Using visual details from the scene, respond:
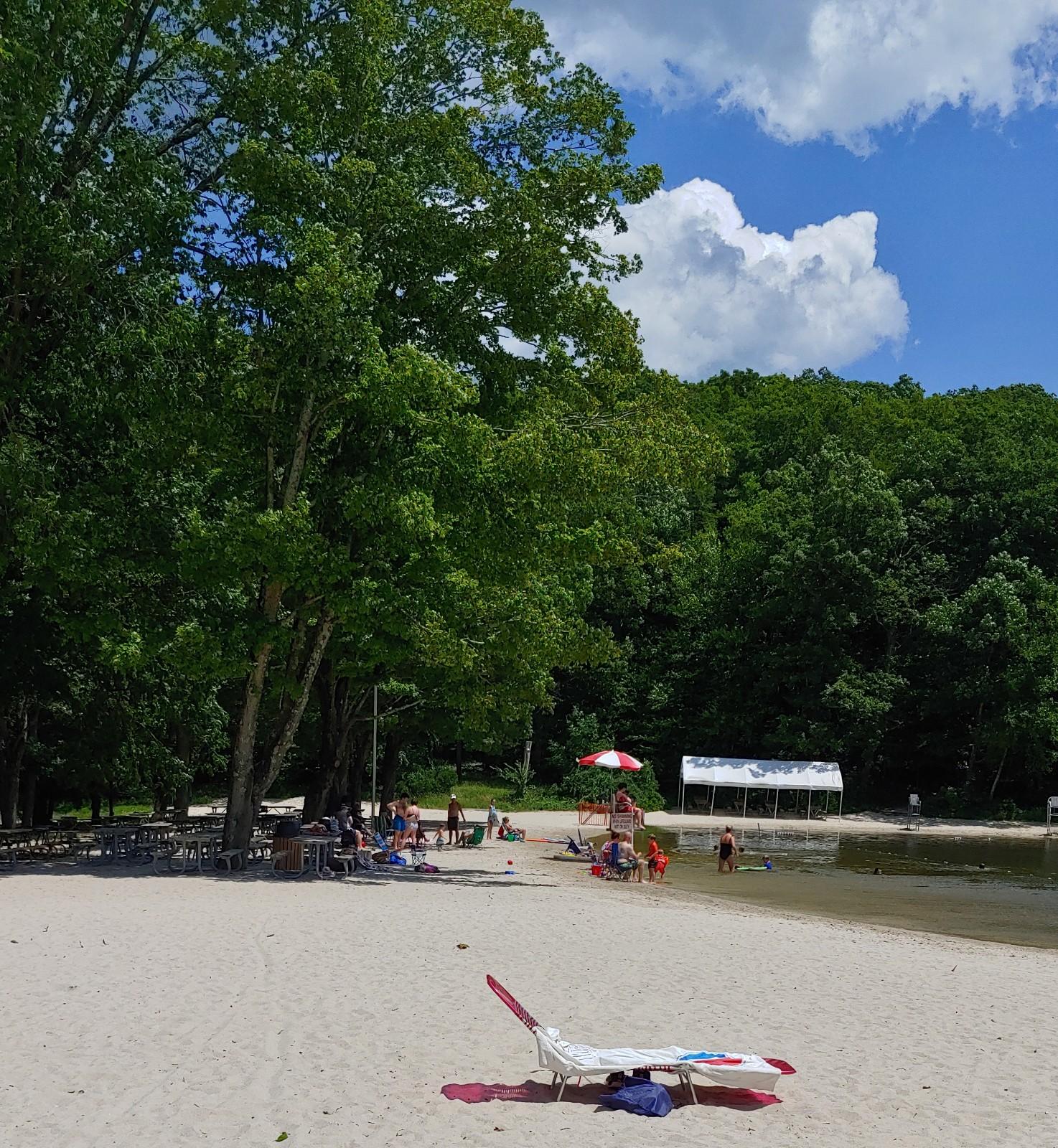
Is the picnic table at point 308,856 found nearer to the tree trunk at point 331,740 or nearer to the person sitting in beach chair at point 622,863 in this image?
the person sitting in beach chair at point 622,863

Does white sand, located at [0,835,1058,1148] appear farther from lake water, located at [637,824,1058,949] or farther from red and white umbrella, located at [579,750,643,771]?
red and white umbrella, located at [579,750,643,771]

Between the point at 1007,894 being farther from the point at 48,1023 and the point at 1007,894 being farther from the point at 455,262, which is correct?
the point at 48,1023

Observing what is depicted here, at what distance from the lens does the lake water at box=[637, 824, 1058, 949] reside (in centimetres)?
1870

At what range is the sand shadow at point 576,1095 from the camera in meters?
7.02

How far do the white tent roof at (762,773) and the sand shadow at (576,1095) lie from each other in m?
35.6

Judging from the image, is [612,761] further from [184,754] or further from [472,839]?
[184,754]

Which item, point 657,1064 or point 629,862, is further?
point 629,862

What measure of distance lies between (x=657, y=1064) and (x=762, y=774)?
122 ft

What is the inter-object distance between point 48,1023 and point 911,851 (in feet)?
93.9

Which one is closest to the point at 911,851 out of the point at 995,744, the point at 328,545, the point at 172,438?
the point at 995,744

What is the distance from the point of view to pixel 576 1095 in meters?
7.21

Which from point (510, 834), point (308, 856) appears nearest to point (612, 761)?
point (510, 834)

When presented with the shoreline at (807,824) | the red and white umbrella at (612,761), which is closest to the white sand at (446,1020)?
the red and white umbrella at (612,761)

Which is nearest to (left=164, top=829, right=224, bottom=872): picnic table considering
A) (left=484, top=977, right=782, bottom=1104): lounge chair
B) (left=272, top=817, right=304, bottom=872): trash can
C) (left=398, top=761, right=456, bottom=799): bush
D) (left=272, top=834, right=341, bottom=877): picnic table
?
(left=272, top=817, right=304, bottom=872): trash can
